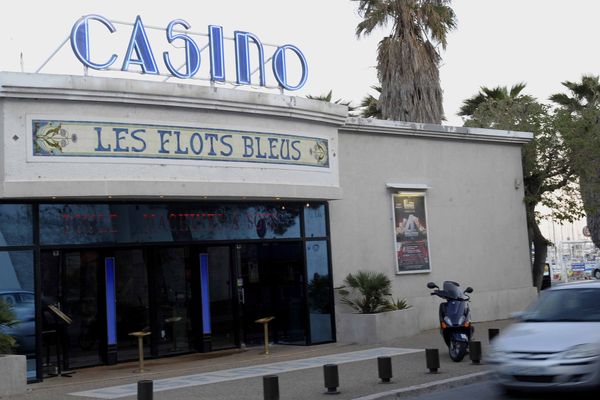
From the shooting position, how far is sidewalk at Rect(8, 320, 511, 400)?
12594 mm

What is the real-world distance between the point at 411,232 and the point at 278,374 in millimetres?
8080

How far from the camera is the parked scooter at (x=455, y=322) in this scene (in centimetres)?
1487

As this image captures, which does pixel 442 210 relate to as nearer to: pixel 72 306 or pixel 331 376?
pixel 72 306

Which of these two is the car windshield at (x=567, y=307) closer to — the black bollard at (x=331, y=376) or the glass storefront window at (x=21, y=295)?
the black bollard at (x=331, y=376)

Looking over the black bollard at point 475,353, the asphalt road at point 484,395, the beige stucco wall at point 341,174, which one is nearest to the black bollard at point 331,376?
the asphalt road at point 484,395

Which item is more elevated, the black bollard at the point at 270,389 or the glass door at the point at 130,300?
the glass door at the point at 130,300

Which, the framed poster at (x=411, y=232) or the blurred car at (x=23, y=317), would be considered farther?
the framed poster at (x=411, y=232)

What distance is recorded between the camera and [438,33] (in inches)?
1257

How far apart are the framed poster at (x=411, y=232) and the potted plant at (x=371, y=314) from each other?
5.09ft

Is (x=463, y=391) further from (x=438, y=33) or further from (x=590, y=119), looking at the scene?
(x=438, y=33)

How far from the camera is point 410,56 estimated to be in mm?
31562

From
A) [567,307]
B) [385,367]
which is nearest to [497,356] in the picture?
[567,307]

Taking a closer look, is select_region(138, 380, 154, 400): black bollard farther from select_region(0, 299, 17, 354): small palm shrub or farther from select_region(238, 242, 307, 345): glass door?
select_region(238, 242, 307, 345): glass door

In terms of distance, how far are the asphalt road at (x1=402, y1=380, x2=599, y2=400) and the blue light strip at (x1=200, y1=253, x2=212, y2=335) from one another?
717 cm
